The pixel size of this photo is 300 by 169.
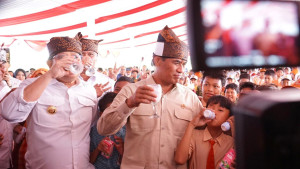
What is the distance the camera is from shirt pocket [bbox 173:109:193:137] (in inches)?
71.7

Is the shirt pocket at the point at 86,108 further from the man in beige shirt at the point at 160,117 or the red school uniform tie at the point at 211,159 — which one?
the red school uniform tie at the point at 211,159

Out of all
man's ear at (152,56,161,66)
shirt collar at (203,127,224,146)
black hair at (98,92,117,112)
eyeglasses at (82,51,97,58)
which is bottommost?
shirt collar at (203,127,224,146)

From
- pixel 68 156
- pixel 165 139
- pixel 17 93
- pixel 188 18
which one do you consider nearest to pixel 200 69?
pixel 188 18

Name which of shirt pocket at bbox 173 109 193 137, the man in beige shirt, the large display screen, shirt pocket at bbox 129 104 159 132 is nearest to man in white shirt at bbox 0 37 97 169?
the man in beige shirt

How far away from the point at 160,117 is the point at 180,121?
0.53 feet

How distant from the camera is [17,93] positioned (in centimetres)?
170

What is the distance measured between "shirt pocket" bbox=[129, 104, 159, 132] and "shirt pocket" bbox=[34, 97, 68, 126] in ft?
1.90

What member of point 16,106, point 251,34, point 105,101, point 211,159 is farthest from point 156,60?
point 251,34

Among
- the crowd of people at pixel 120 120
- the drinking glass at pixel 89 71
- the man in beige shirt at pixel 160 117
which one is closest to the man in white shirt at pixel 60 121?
the crowd of people at pixel 120 120

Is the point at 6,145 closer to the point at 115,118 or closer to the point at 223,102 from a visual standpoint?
the point at 115,118

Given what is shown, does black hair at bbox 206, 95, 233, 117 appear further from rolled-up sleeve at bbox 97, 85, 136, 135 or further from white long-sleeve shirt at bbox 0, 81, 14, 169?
white long-sleeve shirt at bbox 0, 81, 14, 169

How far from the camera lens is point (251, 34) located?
49cm

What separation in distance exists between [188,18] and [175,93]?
1525 mm

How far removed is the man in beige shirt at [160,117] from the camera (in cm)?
171
